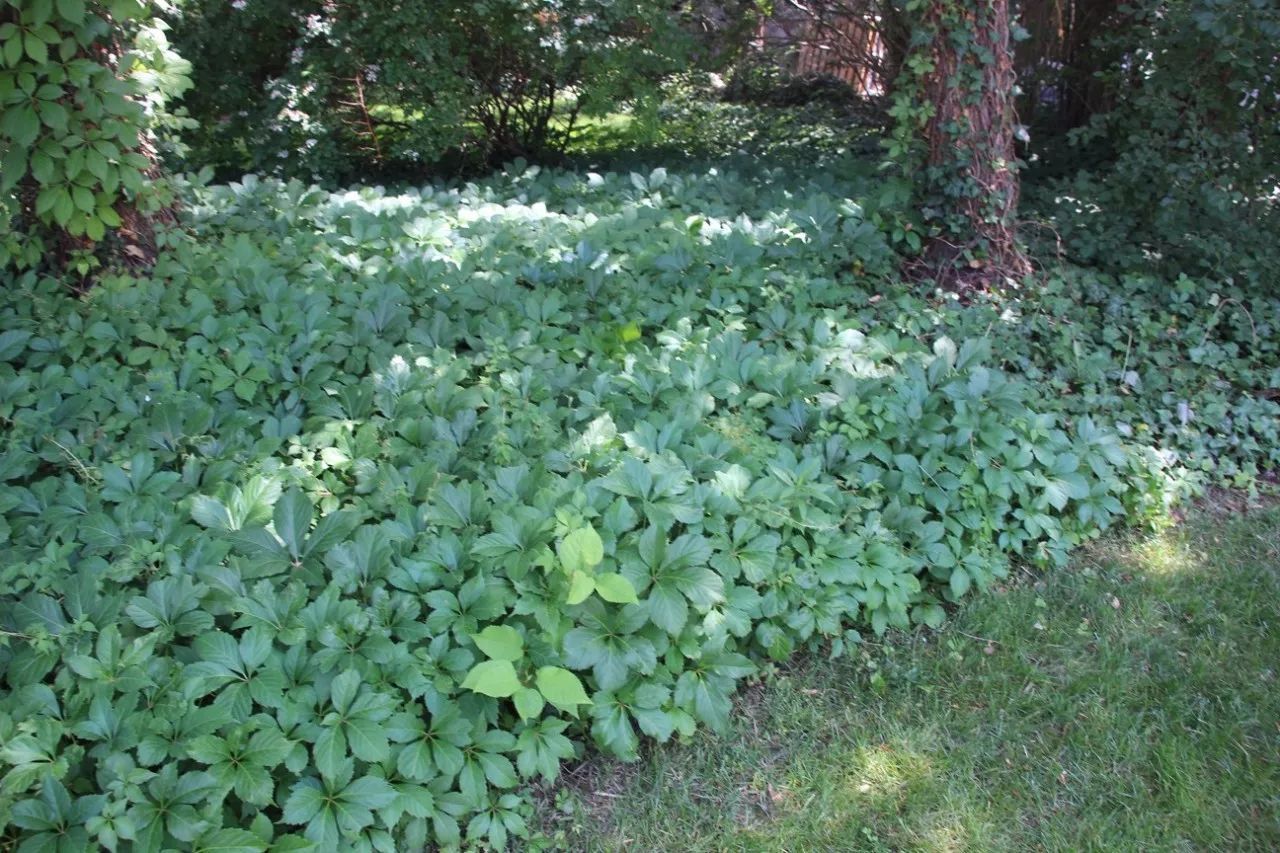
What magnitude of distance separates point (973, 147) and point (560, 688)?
356 cm

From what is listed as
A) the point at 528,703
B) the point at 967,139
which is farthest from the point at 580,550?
the point at 967,139

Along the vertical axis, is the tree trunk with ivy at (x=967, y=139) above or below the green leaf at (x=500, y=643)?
above

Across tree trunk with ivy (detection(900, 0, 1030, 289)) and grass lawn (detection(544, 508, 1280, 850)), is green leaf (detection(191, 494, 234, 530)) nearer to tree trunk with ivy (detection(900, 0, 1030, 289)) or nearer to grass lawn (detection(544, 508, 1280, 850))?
grass lawn (detection(544, 508, 1280, 850))

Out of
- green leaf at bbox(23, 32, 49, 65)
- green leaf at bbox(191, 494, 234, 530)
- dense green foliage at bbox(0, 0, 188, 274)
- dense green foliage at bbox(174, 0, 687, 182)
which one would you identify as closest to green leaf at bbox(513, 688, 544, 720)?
green leaf at bbox(191, 494, 234, 530)

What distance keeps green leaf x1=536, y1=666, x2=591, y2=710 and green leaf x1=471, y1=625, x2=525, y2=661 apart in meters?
0.08

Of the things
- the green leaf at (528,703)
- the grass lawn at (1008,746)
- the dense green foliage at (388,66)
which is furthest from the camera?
the dense green foliage at (388,66)

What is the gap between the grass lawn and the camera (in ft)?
8.35

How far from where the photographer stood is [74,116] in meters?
3.77

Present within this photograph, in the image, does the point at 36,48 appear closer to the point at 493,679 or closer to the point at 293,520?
the point at 293,520

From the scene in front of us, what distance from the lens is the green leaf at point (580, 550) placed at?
261 centimetres

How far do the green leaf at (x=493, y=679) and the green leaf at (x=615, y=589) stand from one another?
31 centimetres

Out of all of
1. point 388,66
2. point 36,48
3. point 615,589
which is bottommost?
point 615,589

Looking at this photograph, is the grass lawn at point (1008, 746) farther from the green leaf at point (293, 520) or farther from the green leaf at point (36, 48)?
the green leaf at point (36, 48)

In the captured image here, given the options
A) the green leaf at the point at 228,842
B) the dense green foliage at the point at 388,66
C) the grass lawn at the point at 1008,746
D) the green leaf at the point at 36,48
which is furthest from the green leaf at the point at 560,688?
the dense green foliage at the point at 388,66
